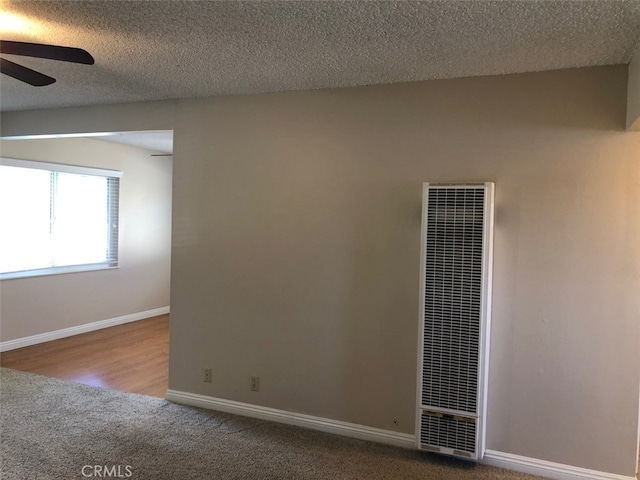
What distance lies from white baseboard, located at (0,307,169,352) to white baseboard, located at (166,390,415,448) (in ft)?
7.44

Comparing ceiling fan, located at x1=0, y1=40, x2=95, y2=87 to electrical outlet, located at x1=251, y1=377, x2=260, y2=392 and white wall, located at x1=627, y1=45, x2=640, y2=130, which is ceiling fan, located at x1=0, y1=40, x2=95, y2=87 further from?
white wall, located at x1=627, y1=45, x2=640, y2=130

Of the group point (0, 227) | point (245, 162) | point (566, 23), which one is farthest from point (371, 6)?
point (0, 227)

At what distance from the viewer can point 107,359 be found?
444cm

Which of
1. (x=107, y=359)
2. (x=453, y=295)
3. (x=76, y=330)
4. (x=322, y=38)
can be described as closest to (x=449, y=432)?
(x=453, y=295)

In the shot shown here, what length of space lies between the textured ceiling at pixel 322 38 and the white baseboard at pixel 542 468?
2191mm

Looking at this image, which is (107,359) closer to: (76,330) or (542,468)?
(76,330)

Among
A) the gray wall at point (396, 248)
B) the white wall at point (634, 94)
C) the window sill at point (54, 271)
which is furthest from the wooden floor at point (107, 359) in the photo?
the white wall at point (634, 94)

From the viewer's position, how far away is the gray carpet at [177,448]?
2.51 metres

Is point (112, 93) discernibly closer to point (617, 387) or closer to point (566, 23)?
point (566, 23)

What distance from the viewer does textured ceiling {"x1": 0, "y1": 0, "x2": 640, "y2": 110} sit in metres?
1.87

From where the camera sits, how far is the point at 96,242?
5.65m

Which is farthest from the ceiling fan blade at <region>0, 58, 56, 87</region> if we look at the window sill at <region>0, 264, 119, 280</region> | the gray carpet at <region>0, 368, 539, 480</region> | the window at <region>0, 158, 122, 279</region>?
the window sill at <region>0, 264, 119, 280</region>

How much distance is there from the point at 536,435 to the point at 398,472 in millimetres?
814

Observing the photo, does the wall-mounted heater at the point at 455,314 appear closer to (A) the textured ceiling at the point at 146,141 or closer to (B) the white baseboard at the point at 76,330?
(A) the textured ceiling at the point at 146,141
